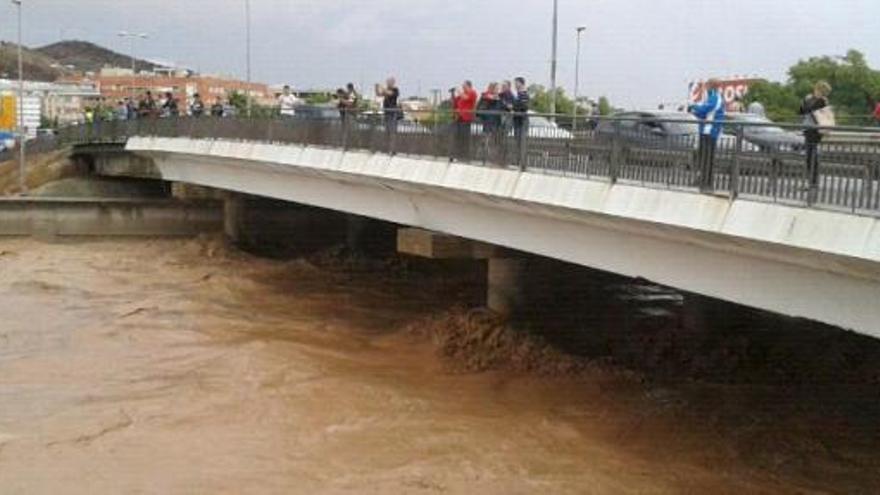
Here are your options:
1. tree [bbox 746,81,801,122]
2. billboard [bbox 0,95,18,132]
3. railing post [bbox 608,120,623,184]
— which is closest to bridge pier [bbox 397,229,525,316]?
railing post [bbox 608,120,623,184]

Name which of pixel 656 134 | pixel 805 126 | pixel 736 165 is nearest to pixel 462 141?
pixel 656 134

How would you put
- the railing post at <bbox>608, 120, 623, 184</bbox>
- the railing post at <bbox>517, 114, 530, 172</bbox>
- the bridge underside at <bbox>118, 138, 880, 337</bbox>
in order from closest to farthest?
the bridge underside at <bbox>118, 138, 880, 337</bbox> < the railing post at <bbox>608, 120, 623, 184</bbox> < the railing post at <bbox>517, 114, 530, 172</bbox>

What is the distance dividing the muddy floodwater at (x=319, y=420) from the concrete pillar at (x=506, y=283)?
5.45ft

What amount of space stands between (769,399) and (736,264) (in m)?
5.94

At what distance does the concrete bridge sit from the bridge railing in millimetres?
38

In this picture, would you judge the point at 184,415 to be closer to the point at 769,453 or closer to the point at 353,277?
the point at 769,453

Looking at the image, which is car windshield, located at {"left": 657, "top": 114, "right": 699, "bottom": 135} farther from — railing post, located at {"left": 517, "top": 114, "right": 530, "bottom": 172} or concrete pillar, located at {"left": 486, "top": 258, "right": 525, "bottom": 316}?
concrete pillar, located at {"left": 486, "top": 258, "right": 525, "bottom": 316}

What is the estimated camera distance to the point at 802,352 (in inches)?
778

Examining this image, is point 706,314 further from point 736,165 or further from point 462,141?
point 736,165

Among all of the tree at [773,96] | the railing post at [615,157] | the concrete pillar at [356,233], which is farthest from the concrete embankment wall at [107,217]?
the tree at [773,96]

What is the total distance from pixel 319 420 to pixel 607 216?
4.92m

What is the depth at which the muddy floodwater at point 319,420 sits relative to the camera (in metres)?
12.2

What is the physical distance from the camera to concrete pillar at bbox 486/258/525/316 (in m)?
20.4

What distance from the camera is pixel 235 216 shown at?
118 feet
